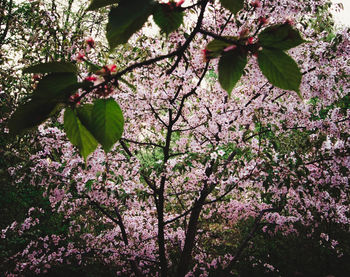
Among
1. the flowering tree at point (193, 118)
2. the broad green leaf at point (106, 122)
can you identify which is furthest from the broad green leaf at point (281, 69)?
the broad green leaf at point (106, 122)

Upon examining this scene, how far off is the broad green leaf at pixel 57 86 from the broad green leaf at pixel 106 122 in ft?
0.15

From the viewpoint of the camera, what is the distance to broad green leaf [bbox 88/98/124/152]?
0.37 meters

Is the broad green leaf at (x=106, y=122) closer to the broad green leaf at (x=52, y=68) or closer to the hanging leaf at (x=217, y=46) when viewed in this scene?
the broad green leaf at (x=52, y=68)

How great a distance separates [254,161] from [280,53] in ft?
13.5

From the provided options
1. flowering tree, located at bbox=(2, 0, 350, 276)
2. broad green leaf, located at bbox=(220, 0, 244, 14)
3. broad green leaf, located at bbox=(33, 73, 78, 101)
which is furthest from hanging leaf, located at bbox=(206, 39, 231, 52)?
broad green leaf, located at bbox=(33, 73, 78, 101)

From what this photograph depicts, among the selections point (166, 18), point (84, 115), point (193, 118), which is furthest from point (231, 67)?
point (193, 118)

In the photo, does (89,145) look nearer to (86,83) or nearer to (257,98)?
(86,83)

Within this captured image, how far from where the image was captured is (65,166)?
4.47m

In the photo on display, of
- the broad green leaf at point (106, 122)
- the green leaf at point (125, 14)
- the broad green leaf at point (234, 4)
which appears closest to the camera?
the green leaf at point (125, 14)

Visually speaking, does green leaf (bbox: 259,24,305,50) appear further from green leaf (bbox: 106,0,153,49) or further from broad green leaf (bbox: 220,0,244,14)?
green leaf (bbox: 106,0,153,49)

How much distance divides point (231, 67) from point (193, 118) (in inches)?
244

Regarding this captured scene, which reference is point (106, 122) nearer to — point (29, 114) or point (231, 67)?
point (29, 114)

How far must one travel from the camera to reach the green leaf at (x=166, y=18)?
435 mm

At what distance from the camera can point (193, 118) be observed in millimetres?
6602
